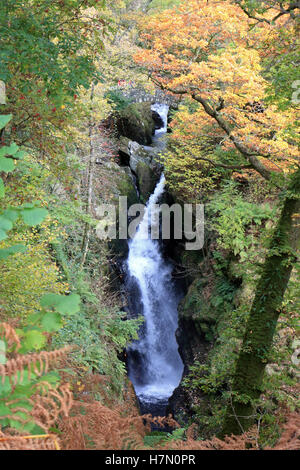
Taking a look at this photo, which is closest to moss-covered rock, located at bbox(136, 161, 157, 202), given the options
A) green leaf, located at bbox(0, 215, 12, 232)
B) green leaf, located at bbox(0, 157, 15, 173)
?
green leaf, located at bbox(0, 157, 15, 173)

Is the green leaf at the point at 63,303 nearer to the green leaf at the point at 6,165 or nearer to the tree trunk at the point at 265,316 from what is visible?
the green leaf at the point at 6,165

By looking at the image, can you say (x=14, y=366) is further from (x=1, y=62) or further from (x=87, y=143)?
(x=87, y=143)

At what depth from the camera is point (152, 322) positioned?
15.2 metres

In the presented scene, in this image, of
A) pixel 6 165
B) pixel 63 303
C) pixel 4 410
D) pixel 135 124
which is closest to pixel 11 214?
pixel 6 165

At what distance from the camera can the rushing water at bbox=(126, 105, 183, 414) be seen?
45.6ft

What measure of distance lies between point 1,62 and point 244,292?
333 inches

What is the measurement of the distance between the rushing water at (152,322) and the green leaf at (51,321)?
12.2 metres

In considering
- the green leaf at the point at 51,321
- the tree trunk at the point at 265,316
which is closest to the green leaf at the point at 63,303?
the green leaf at the point at 51,321

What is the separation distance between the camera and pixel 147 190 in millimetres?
18438

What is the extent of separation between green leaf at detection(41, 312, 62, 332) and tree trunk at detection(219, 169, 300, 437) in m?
3.07

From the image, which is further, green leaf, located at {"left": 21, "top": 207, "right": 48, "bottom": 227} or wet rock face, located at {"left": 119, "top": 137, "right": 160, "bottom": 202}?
wet rock face, located at {"left": 119, "top": 137, "right": 160, "bottom": 202}

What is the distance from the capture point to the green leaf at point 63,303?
1.56 meters

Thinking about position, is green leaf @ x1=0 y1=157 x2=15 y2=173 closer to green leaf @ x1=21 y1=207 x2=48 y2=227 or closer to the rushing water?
green leaf @ x1=21 y1=207 x2=48 y2=227
